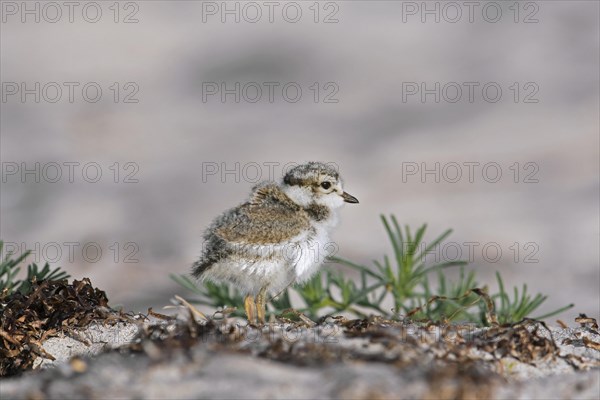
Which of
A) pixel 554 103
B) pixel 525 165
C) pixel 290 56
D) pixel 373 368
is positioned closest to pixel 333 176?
pixel 373 368

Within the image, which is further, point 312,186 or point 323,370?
point 312,186

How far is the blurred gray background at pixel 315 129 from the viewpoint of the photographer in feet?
25.2

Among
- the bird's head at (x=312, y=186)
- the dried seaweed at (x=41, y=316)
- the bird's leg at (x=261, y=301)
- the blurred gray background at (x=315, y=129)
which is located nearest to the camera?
the dried seaweed at (x=41, y=316)

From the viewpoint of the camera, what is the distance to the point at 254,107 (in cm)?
1021

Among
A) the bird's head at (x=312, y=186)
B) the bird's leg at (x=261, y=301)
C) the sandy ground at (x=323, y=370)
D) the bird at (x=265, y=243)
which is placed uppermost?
the bird's head at (x=312, y=186)

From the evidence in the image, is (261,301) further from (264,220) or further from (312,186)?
(312,186)

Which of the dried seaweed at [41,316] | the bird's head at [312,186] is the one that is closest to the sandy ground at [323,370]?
the dried seaweed at [41,316]

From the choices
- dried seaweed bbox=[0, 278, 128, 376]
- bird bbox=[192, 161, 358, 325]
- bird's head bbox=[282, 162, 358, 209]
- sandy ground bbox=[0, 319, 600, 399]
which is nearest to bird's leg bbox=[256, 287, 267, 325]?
bird bbox=[192, 161, 358, 325]

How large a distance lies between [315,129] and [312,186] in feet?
15.1

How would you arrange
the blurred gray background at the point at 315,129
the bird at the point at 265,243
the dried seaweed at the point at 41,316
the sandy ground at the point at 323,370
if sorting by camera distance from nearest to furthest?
the sandy ground at the point at 323,370 → the dried seaweed at the point at 41,316 → the bird at the point at 265,243 → the blurred gray background at the point at 315,129

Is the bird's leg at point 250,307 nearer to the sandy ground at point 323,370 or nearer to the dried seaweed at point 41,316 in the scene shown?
the dried seaweed at point 41,316

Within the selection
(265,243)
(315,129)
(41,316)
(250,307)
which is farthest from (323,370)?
(315,129)

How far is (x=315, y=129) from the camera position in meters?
9.59

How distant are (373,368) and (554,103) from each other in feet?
24.2
